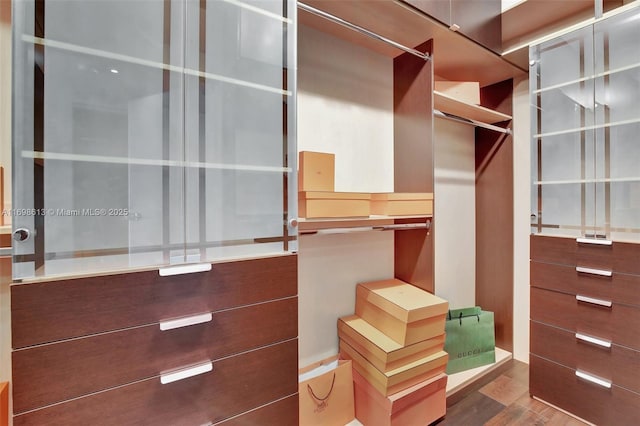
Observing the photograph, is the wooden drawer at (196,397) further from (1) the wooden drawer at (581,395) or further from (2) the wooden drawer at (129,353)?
(1) the wooden drawer at (581,395)

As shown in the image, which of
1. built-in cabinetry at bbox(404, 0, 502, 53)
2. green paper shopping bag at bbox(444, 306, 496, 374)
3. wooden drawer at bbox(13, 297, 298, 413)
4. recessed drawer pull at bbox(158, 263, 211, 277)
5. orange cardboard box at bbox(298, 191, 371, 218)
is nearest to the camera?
wooden drawer at bbox(13, 297, 298, 413)

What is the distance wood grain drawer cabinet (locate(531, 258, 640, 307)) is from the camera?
1.45 metres

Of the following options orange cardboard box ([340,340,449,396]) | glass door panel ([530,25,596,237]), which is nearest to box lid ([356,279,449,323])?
orange cardboard box ([340,340,449,396])

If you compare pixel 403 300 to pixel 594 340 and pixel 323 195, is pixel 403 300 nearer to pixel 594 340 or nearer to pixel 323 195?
pixel 323 195

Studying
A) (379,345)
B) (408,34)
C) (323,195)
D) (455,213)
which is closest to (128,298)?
(323,195)

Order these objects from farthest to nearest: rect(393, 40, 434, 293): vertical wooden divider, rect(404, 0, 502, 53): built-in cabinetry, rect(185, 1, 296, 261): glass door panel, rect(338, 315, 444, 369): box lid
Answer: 1. rect(393, 40, 434, 293): vertical wooden divider
2. rect(404, 0, 502, 53): built-in cabinetry
3. rect(338, 315, 444, 369): box lid
4. rect(185, 1, 296, 261): glass door panel

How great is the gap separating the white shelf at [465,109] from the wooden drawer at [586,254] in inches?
36.0

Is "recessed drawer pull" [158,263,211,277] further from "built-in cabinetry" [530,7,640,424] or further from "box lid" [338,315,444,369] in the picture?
"built-in cabinetry" [530,7,640,424]

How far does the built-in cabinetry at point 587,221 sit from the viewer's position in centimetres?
148

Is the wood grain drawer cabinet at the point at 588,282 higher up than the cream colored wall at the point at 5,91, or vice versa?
the cream colored wall at the point at 5,91

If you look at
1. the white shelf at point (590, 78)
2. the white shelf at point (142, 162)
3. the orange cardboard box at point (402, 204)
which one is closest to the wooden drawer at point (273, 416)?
the white shelf at point (142, 162)

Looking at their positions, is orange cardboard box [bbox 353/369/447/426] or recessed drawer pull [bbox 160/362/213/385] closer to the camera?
recessed drawer pull [bbox 160/362/213/385]

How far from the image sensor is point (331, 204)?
4.56ft

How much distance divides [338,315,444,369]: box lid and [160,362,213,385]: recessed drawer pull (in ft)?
2.76
